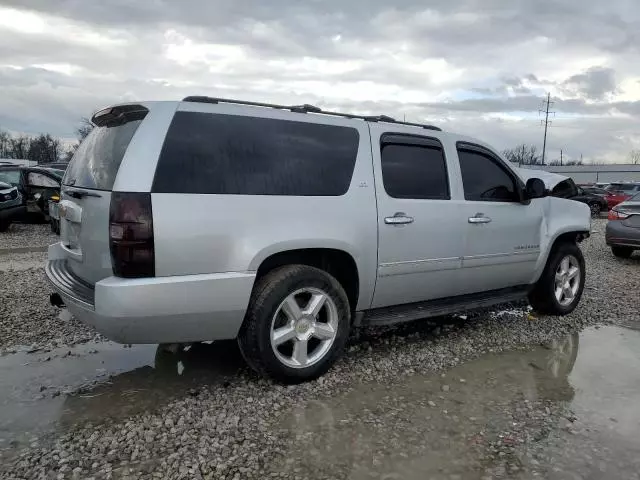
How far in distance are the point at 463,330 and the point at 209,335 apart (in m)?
2.95

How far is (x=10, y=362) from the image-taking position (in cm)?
446

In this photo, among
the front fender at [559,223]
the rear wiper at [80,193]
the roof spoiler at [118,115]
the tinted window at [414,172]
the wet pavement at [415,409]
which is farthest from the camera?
the front fender at [559,223]

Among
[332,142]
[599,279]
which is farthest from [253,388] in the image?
[599,279]

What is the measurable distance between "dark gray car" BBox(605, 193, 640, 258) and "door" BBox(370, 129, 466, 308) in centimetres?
704

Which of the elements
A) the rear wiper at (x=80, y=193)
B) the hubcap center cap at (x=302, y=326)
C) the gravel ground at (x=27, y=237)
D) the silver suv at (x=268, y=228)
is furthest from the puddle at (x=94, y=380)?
the gravel ground at (x=27, y=237)

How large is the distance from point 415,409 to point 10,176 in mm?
14613

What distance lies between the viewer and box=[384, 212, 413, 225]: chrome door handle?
4.40m

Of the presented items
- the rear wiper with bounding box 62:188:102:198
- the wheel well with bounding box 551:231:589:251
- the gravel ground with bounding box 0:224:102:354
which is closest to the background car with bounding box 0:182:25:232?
the gravel ground with bounding box 0:224:102:354

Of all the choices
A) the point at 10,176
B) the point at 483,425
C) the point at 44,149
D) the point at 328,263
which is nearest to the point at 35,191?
the point at 10,176

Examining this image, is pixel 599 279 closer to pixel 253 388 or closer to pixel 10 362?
pixel 253 388

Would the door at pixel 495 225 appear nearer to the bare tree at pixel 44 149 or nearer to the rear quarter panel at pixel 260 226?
the rear quarter panel at pixel 260 226

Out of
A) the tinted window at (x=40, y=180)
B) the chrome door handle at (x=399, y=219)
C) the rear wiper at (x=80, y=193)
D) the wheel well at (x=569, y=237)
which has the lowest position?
the wheel well at (x=569, y=237)

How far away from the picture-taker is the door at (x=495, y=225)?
5.13 meters

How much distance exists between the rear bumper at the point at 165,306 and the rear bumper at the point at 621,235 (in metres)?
9.16
